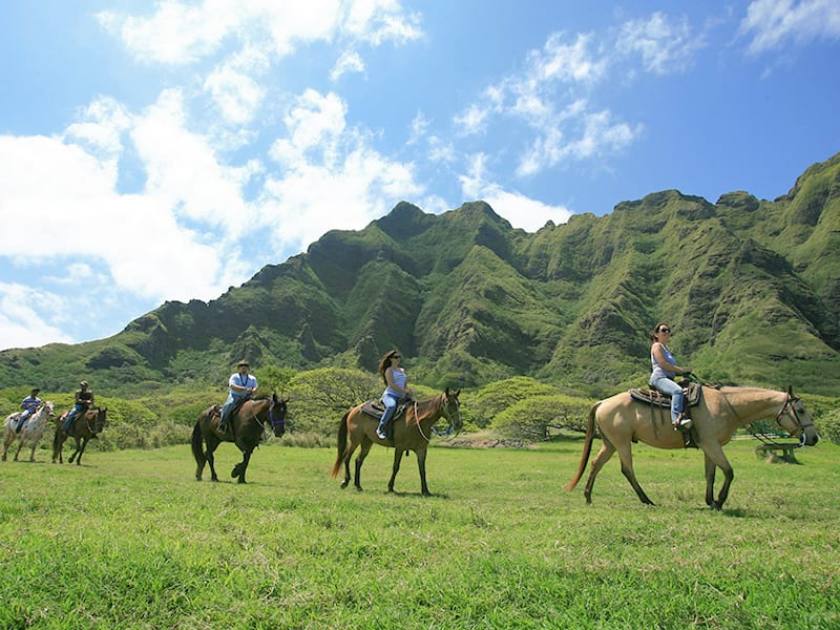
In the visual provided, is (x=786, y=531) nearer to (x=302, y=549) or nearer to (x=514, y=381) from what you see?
(x=302, y=549)

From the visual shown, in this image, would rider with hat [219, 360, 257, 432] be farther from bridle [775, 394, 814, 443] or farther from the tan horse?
bridle [775, 394, 814, 443]

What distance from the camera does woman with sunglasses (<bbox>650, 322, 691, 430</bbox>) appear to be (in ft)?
30.5

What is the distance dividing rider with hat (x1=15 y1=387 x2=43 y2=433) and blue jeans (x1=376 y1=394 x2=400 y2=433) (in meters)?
13.6

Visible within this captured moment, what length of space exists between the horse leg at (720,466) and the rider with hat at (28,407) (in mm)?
19858

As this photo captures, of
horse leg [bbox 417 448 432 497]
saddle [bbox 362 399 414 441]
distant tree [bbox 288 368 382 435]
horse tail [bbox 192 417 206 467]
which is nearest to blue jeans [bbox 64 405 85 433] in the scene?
horse tail [bbox 192 417 206 467]

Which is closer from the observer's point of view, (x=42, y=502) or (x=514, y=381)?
(x=42, y=502)

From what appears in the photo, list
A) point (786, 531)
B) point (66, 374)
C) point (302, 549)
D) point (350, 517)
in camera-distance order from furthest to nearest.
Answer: point (66, 374) < point (350, 517) < point (786, 531) < point (302, 549)

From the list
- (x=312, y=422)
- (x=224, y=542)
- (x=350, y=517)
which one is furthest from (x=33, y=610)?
(x=312, y=422)

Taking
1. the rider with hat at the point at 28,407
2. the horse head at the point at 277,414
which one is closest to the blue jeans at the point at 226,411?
the horse head at the point at 277,414

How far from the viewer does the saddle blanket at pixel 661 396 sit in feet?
30.7

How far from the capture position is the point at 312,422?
47.8 metres

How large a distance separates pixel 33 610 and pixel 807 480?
60.3ft

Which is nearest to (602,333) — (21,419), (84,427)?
(84,427)

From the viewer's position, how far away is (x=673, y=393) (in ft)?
31.1
